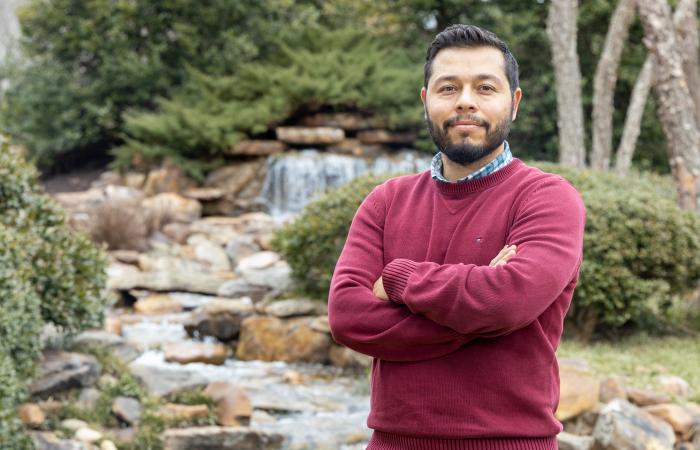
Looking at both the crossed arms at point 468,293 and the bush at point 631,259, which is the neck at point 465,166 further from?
the bush at point 631,259

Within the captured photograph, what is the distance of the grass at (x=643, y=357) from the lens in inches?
223

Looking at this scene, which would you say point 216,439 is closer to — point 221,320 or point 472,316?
point 221,320

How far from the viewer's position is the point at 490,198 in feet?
6.87

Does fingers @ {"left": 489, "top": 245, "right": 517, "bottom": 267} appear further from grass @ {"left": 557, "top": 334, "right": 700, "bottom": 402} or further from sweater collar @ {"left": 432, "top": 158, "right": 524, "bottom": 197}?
grass @ {"left": 557, "top": 334, "right": 700, "bottom": 402}

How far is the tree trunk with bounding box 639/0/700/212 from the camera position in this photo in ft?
24.7

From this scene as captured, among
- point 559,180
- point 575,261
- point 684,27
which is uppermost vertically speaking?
point 684,27

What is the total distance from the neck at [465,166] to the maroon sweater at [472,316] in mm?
28

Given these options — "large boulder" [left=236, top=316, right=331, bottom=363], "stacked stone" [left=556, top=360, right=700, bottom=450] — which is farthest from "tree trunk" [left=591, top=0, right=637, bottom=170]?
"stacked stone" [left=556, top=360, right=700, bottom=450]

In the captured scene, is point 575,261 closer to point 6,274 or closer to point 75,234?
point 6,274

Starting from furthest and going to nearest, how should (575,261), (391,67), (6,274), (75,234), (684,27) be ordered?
(391,67), (684,27), (75,234), (6,274), (575,261)

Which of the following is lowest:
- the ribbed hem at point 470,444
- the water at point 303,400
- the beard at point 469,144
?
the water at point 303,400

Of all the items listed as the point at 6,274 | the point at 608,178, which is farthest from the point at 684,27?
the point at 6,274

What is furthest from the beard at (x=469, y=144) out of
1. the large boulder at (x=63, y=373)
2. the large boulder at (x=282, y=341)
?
the large boulder at (x=282, y=341)

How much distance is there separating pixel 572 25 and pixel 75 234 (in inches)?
311
